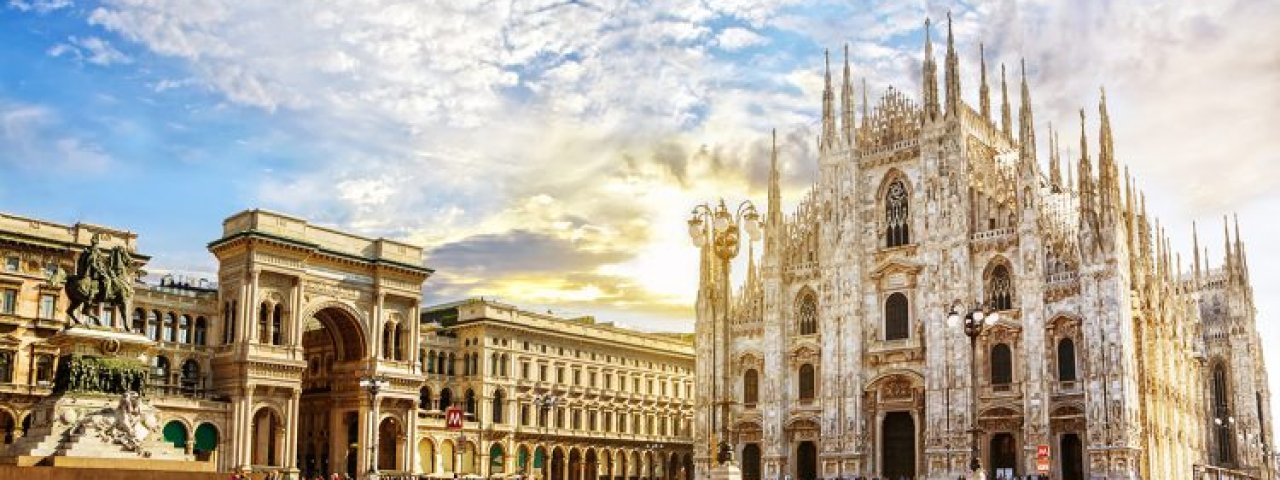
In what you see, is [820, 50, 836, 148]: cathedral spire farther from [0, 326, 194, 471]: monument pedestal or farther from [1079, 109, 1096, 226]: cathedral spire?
[0, 326, 194, 471]: monument pedestal

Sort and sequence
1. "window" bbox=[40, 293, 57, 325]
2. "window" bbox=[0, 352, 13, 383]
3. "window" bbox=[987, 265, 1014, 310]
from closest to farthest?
"window" bbox=[0, 352, 13, 383] < "window" bbox=[40, 293, 57, 325] < "window" bbox=[987, 265, 1014, 310]

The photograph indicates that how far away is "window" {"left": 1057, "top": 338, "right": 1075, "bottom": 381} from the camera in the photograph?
58.2 meters

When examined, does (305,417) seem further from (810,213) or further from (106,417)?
(106,417)

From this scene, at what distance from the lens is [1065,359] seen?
192ft

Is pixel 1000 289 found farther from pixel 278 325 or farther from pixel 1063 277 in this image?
pixel 278 325

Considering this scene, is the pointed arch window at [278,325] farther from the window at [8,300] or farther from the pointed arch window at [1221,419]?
the pointed arch window at [1221,419]

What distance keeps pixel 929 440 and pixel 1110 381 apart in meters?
9.43

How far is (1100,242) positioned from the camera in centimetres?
5778

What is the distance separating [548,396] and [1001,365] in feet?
82.0

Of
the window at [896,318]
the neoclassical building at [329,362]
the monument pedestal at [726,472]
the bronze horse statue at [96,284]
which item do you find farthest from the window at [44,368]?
the window at [896,318]

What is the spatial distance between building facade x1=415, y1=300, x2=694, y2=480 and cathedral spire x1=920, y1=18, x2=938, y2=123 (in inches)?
1038

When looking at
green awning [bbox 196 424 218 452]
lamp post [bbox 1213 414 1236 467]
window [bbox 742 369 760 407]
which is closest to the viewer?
green awning [bbox 196 424 218 452]

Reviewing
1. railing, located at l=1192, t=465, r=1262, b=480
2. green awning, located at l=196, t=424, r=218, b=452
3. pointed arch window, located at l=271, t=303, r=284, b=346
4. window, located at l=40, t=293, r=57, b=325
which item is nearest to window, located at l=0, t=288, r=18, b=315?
window, located at l=40, t=293, r=57, b=325

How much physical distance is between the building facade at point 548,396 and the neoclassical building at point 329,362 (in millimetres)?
132
